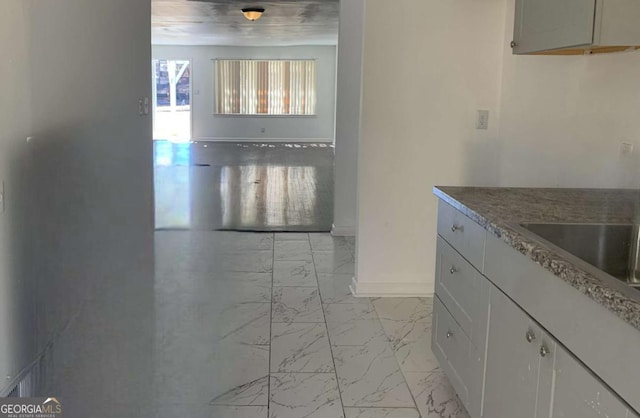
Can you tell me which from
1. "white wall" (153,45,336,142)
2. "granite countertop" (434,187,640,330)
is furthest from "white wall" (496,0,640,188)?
"white wall" (153,45,336,142)

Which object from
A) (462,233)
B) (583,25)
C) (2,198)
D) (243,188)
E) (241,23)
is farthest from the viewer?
(241,23)

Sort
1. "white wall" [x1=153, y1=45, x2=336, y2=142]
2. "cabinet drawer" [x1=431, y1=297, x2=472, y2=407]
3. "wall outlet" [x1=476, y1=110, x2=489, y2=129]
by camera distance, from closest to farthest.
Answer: "cabinet drawer" [x1=431, y1=297, x2=472, y2=407], "wall outlet" [x1=476, y1=110, x2=489, y2=129], "white wall" [x1=153, y1=45, x2=336, y2=142]

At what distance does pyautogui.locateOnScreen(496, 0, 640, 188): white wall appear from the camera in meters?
2.43

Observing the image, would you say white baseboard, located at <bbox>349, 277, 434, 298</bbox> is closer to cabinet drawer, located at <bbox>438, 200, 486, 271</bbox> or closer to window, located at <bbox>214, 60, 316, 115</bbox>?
cabinet drawer, located at <bbox>438, 200, 486, 271</bbox>

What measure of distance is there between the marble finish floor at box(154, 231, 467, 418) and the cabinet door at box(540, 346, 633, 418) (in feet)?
3.41

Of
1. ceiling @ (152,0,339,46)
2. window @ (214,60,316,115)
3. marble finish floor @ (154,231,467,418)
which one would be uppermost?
ceiling @ (152,0,339,46)

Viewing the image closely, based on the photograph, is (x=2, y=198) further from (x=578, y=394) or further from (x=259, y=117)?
(x=259, y=117)

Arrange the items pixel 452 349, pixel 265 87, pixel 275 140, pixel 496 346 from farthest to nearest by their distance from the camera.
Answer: pixel 275 140 < pixel 265 87 < pixel 452 349 < pixel 496 346

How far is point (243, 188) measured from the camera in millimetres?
8328

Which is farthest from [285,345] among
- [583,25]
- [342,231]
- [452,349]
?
[342,231]

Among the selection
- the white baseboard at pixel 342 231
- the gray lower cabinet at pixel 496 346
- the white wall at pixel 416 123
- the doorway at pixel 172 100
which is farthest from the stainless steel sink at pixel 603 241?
the doorway at pixel 172 100

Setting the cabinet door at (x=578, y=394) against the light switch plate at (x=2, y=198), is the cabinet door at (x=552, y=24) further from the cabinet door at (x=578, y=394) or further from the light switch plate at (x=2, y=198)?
the light switch plate at (x=2, y=198)

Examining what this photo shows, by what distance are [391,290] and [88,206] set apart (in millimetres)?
→ 1871

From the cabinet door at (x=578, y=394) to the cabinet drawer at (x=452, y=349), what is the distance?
671mm
